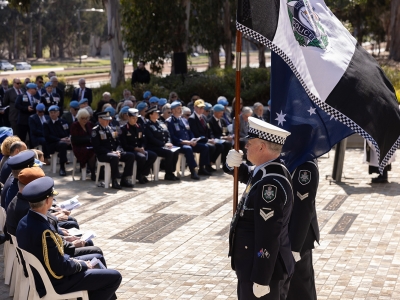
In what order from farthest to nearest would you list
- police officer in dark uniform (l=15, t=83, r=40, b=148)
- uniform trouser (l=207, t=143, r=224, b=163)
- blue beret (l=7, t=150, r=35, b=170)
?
police officer in dark uniform (l=15, t=83, r=40, b=148), uniform trouser (l=207, t=143, r=224, b=163), blue beret (l=7, t=150, r=35, b=170)

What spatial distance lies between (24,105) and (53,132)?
9.17 feet

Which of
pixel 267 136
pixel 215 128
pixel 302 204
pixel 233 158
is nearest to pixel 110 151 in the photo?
pixel 215 128

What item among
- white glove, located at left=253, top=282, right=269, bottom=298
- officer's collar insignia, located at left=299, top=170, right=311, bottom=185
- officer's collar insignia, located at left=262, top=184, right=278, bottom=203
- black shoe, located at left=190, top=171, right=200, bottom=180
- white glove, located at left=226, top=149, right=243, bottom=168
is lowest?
black shoe, located at left=190, top=171, right=200, bottom=180

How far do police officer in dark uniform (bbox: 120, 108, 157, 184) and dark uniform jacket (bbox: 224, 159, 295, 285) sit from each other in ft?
31.4

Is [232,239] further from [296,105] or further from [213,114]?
[213,114]

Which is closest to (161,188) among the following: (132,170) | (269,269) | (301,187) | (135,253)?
(132,170)

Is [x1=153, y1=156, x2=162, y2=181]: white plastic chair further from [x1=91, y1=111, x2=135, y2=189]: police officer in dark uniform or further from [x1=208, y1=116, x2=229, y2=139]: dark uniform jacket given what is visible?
[x1=208, y1=116, x2=229, y2=139]: dark uniform jacket

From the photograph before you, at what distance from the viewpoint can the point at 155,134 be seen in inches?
619

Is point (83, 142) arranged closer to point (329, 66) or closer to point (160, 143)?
point (160, 143)

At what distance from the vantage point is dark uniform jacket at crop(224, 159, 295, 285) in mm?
5387

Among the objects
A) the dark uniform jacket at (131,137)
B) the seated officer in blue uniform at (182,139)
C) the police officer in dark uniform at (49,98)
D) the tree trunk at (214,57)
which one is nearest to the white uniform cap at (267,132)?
the dark uniform jacket at (131,137)

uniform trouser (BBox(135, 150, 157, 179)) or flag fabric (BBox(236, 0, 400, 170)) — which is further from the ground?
flag fabric (BBox(236, 0, 400, 170))

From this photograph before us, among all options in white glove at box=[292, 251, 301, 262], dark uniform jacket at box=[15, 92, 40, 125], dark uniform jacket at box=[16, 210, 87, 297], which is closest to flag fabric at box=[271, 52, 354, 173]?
white glove at box=[292, 251, 301, 262]

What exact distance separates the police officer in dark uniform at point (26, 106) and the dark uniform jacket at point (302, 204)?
43.1 feet
